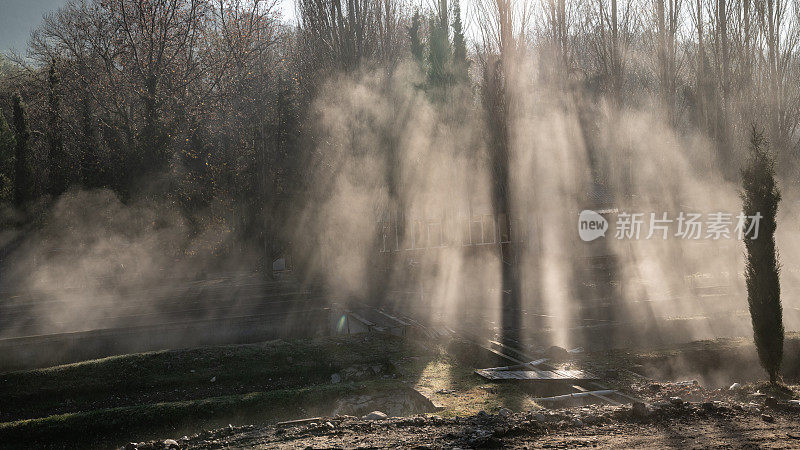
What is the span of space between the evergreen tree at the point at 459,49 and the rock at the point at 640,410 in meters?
14.8

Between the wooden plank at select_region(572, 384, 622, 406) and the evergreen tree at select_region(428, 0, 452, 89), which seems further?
the evergreen tree at select_region(428, 0, 452, 89)

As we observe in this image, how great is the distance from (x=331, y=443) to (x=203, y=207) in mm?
19218

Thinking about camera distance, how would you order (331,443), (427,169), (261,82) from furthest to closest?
(261,82)
(427,169)
(331,443)

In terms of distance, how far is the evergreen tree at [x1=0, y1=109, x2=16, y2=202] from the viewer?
23.3 metres

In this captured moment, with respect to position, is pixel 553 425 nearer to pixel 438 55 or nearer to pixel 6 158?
pixel 438 55

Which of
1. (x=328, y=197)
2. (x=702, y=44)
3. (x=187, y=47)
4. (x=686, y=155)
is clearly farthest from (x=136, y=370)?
(x=702, y=44)

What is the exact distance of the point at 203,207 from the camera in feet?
76.9

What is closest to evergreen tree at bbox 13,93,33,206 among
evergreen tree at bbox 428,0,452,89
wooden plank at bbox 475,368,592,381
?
evergreen tree at bbox 428,0,452,89

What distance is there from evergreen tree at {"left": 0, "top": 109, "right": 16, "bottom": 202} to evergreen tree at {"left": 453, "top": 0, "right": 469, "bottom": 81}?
18.9 m

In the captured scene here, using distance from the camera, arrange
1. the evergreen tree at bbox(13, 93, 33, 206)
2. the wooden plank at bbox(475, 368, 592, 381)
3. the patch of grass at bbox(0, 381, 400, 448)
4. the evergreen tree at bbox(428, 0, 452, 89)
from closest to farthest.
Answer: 1. the patch of grass at bbox(0, 381, 400, 448)
2. the wooden plank at bbox(475, 368, 592, 381)
3. the evergreen tree at bbox(428, 0, 452, 89)
4. the evergreen tree at bbox(13, 93, 33, 206)

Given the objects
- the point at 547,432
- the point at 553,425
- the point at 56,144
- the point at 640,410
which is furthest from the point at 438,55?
the point at 56,144

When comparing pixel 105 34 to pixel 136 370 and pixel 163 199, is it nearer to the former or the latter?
pixel 163 199

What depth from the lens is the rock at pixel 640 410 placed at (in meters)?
6.64

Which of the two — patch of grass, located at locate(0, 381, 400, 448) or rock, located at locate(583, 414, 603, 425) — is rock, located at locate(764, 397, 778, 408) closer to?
rock, located at locate(583, 414, 603, 425)
